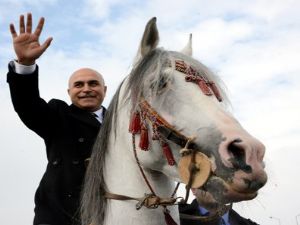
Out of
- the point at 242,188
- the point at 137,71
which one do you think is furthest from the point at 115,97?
the point at 242,188

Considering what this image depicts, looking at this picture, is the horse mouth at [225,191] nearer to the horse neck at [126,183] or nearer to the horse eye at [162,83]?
the horse neck at [126,183]

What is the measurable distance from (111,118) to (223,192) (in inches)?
56.3

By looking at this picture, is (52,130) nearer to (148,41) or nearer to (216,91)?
(148,41)

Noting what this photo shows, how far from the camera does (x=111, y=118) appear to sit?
13.5 ft

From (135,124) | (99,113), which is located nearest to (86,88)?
(99,113)

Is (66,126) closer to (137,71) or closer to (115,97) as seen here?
(115,97)

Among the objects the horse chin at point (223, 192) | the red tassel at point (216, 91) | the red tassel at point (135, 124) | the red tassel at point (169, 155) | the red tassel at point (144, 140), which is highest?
the red tassel at point (216, 91)

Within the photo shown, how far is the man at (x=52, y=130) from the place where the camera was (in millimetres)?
4047

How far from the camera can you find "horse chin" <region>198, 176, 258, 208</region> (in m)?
3.00

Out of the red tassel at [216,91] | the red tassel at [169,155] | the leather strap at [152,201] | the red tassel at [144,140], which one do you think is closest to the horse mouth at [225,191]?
the red tassel at [169,155]

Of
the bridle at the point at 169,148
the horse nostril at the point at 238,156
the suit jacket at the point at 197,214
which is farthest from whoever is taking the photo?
the suit jacket at the point at 197,214

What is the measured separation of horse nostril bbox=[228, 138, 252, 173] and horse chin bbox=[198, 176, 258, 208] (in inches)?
6.0

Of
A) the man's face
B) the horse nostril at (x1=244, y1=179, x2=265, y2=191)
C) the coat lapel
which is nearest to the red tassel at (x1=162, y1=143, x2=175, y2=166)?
the horse nostril at (x1=244, y1=179, x2=265, y2=191)

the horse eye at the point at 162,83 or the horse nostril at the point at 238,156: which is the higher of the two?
the horse eye at the point at 162,83
